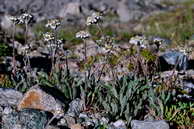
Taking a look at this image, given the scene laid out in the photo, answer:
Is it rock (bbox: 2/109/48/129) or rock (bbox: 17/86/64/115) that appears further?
rock (bbox: 17/86/64/115)

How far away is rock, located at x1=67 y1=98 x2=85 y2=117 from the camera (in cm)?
731

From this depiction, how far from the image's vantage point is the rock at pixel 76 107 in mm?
7314

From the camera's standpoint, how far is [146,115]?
24.7 feet

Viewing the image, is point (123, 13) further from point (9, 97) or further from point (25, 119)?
point (25, 119)

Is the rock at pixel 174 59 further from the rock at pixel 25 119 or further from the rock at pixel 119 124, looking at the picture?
the rock at pixel 25 119

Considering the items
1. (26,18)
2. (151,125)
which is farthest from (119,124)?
(26,18)

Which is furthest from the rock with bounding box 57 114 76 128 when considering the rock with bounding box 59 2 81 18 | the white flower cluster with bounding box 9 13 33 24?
the rock with bounding box 59 2 81 18

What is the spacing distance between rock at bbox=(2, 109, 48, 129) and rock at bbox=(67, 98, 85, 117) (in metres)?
0.55

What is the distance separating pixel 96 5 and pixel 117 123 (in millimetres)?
14439

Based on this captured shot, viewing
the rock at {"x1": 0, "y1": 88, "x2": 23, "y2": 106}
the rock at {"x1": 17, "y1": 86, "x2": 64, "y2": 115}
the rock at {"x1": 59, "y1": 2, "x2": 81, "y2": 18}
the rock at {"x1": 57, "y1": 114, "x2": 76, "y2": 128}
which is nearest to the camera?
the rock at {"x1": 57, "y1": 114, "x2": 76, "y2": 128}

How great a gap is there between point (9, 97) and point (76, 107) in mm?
1120

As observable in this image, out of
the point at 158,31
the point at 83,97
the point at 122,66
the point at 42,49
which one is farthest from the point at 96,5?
the point at 83,97

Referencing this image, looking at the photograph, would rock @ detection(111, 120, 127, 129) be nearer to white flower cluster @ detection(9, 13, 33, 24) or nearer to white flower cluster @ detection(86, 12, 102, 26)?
white flower cluster @ detection(86, 12, 102, 26)

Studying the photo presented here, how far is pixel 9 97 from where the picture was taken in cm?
757
